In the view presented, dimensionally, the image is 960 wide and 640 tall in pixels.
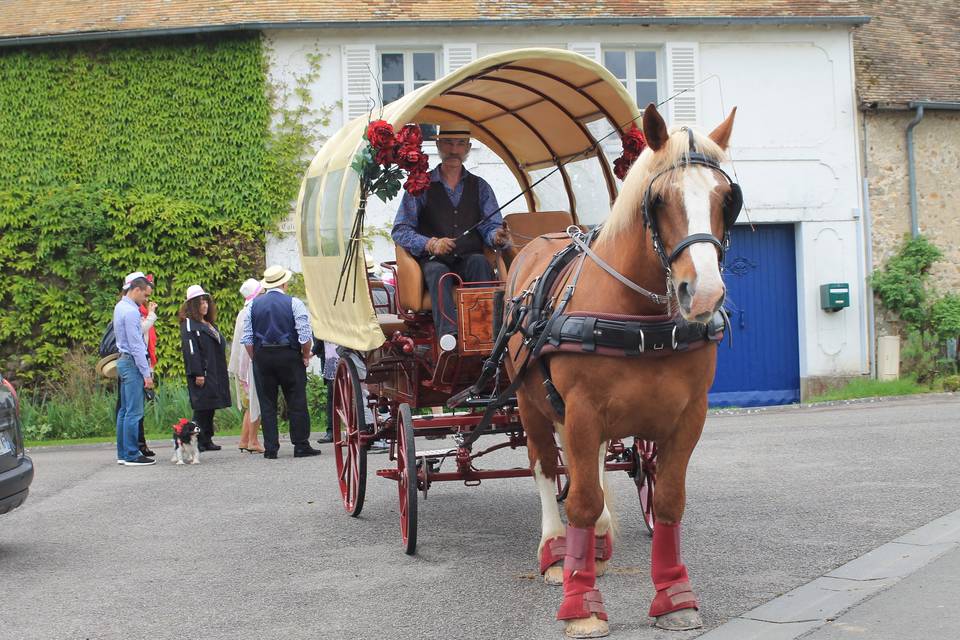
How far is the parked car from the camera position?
714 cm

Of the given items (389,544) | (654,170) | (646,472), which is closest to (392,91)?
(389,544)

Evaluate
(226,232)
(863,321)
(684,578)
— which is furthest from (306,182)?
(863,321)

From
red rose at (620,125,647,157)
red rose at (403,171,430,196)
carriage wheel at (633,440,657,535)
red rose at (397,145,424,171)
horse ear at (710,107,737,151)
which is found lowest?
carriage wheel at (633,440,657,535)

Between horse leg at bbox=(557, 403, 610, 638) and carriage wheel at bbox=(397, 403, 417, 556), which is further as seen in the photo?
carriage wheel at bbox=(397, 403, 417, 556)

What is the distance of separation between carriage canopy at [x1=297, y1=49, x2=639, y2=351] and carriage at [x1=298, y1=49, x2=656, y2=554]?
1 centimetres

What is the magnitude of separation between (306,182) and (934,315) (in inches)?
531

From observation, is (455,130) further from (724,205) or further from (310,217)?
(724,205)

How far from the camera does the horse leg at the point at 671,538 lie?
16.4ft

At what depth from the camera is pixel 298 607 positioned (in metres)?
5.79

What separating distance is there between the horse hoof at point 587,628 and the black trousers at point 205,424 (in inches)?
356

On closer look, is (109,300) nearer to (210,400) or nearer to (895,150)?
(210,400)

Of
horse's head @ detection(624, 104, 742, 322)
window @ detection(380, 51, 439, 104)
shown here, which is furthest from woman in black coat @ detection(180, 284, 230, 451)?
horse's head @ detection(624, 104, 742, 322)

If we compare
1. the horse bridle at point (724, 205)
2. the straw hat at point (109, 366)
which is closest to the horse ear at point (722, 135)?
the horse bridle at point (724, 205)

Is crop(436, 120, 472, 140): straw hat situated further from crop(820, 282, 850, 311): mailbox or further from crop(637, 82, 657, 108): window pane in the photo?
crop(820, 282, 850, 311): mailbox
